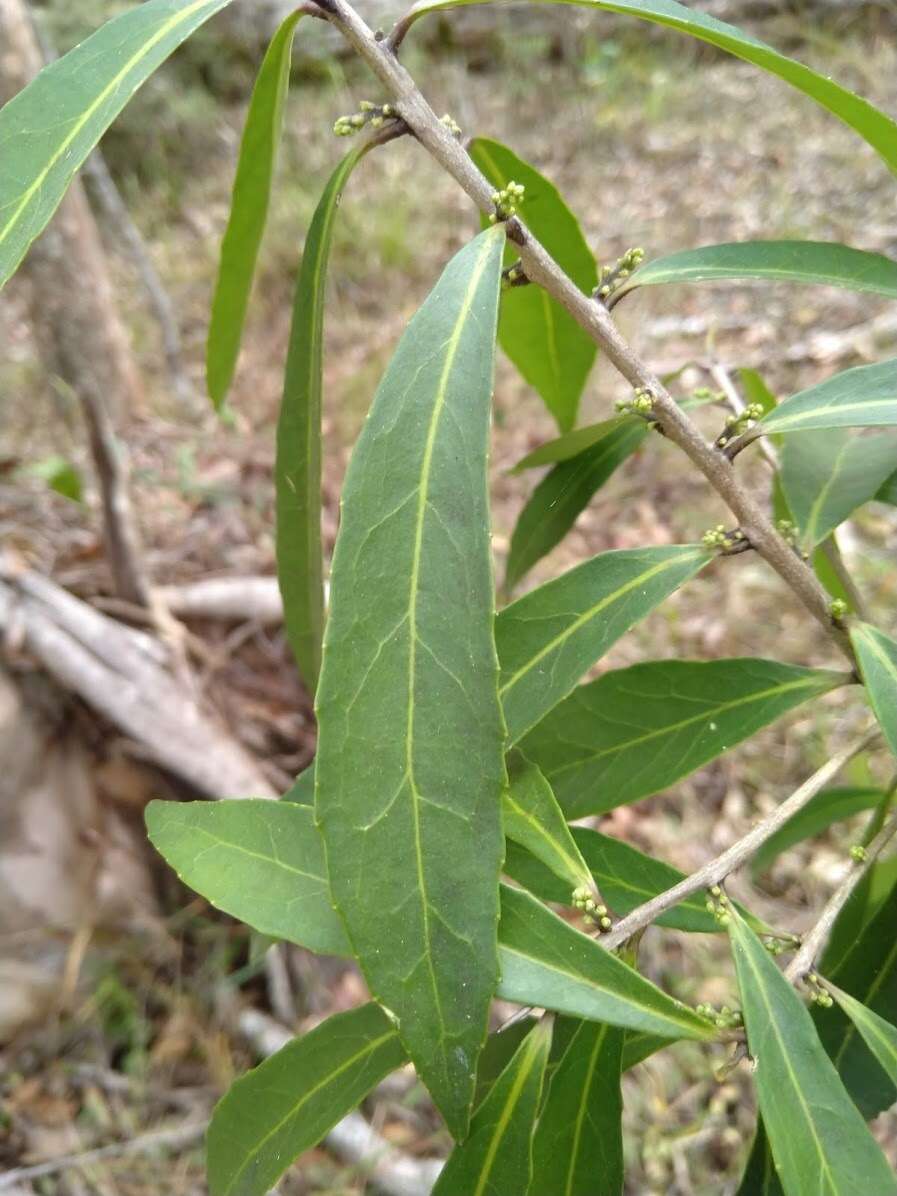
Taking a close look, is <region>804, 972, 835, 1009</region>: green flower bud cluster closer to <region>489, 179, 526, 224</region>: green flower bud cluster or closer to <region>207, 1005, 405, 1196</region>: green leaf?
<region>207, 1005, 405, 1196</region>: green leaf

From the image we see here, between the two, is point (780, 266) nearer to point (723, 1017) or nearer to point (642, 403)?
point (642, 403)

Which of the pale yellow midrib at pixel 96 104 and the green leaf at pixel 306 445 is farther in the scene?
the green leaf at pixel 306 445

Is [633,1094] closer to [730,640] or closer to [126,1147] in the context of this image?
[126,1147]

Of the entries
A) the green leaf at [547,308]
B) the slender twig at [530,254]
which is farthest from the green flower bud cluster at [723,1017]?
the green leaf at [547,308]

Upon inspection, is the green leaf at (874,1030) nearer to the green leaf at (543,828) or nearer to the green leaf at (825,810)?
the green leaf at (543,828)

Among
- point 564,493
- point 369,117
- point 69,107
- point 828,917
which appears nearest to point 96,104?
point 69,107

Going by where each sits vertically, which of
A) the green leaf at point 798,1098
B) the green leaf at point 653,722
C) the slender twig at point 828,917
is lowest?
the green leaf at point 798,1098
